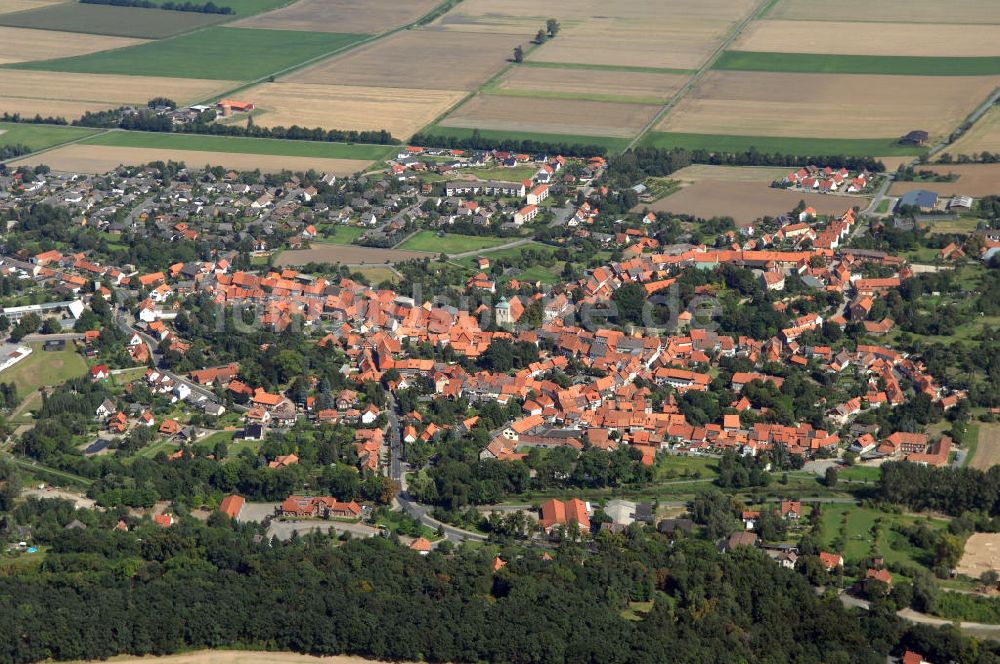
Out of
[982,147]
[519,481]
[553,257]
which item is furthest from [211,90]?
[519,481]

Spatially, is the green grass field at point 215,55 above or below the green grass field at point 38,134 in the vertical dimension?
above

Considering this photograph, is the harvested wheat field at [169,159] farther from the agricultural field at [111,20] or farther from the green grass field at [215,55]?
the agricultural field at [111,20]

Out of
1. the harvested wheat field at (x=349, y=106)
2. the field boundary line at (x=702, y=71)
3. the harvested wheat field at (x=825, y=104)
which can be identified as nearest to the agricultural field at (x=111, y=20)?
the harvested wheat field at (x=349, y=106)

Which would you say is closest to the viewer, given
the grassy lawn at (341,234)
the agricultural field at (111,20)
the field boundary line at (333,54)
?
the grassy lawn at (341,234)

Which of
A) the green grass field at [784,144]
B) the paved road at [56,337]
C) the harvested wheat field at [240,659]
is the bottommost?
the harvested wheat field at [240,659]

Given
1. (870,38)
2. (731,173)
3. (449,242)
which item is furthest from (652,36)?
(449,242)

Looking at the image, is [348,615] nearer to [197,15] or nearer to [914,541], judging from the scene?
[914,541]
